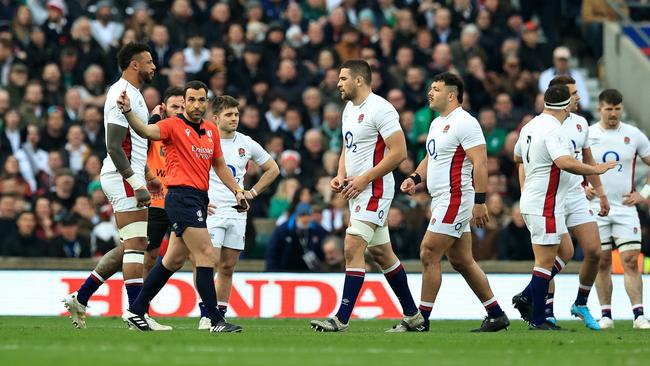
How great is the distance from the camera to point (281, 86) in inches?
982

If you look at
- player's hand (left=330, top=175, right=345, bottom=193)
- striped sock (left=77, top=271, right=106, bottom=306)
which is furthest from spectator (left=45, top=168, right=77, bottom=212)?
player's hand (left=330, top=175, right=345, bottom=193)

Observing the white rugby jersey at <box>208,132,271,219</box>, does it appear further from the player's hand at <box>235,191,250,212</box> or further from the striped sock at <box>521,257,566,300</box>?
the striped sock at <box>521,257,566,300</box>

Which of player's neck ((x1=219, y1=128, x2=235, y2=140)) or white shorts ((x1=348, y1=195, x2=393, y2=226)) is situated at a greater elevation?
player's neck ((x1=219, y1=128, x2=235, y2=140))

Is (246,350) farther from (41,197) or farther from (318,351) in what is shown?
(41,197)

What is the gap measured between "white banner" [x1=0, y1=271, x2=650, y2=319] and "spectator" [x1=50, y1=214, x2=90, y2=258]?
4.00ft

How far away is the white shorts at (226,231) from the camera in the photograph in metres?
15.7

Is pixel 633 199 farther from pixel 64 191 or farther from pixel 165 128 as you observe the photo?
pixel 64 191

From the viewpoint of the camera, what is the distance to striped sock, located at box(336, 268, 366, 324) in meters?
14.1

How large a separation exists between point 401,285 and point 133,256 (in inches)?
107

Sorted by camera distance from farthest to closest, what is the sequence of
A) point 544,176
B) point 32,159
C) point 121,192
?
1. point 32,159
2. point 544,176
3. point 121,192

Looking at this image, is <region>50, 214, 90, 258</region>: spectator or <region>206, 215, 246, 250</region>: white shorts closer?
<region>206, 215, 246, 250</region>: white shorts

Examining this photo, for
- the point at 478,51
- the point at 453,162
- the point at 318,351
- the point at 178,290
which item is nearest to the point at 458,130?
the point at 453,162

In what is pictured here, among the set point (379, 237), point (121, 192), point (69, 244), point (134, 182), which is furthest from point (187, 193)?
point (69, 244)

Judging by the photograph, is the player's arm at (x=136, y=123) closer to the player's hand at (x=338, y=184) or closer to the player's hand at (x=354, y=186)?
the player's hand at (x=338, y=184)
